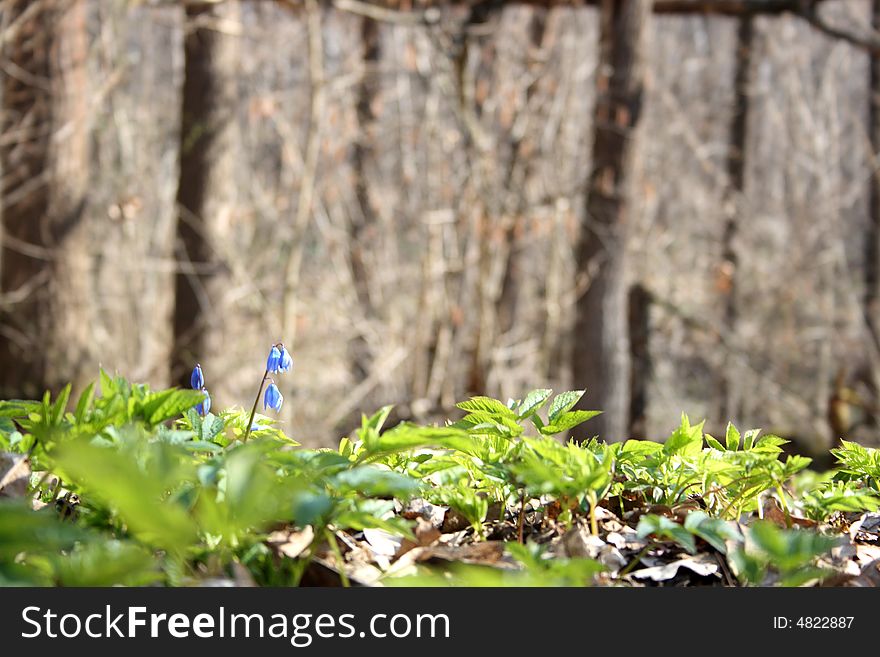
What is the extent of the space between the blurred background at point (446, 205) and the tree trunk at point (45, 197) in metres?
0.02

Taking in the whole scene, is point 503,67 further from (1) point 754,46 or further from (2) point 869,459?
(2) point 869,459

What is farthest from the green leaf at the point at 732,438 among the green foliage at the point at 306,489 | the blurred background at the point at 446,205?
the blurred background at the point at 446,205

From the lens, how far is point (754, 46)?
12109 millimetres

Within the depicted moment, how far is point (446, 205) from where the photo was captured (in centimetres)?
842

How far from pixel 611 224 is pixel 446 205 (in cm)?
184

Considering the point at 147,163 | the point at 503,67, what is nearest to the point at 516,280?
the point at 503,67

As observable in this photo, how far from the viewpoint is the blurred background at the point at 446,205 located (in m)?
6.82

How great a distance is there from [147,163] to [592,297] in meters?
5.85

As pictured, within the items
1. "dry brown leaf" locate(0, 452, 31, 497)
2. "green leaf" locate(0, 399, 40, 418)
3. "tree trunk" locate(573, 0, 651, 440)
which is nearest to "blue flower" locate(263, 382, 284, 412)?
"green leaf" locate(0, 399, 40, 418)

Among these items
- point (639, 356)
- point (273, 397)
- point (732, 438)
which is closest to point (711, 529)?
point (732, 438)

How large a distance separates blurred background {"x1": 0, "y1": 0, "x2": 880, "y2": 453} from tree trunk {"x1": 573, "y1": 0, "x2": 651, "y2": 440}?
2 cm

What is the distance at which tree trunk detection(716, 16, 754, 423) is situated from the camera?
1163 centimetres

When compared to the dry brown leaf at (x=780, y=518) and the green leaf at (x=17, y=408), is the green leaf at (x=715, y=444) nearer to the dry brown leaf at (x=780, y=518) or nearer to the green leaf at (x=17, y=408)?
the dry brown leaf at (x=780, y=518)

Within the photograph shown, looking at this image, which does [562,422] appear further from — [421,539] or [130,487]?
[130,487]
